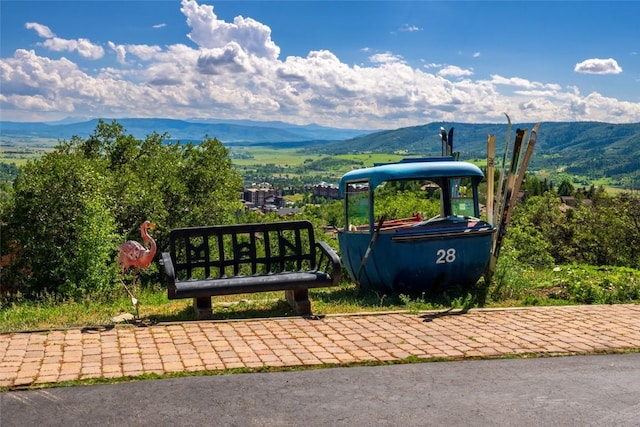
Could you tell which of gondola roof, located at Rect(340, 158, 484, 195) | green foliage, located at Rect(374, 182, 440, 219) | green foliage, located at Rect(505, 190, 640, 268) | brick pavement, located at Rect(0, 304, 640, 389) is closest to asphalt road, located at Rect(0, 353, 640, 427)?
brick pavement, located at Rect(0, 304, 640, 389)

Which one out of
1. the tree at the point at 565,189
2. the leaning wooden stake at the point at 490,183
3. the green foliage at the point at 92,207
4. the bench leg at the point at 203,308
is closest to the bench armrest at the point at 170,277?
the bench leg at the point at 203,308

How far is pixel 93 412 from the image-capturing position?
4.48m

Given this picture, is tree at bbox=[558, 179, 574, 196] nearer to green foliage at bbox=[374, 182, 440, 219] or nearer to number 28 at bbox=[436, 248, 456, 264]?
green foliage at bbox=[374, 182, 440, 219]

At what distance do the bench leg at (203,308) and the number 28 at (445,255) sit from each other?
11.0 ft

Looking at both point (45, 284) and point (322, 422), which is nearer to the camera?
point (322, 422)

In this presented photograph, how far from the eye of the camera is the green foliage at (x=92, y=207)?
1519 centimetres

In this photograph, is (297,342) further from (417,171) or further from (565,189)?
(565,189)

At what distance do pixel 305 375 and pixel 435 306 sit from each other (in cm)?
365

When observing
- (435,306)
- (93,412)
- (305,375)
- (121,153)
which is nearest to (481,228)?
(435,306)

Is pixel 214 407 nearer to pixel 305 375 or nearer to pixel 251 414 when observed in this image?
pixel 251 414

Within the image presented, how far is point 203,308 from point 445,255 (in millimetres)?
3556

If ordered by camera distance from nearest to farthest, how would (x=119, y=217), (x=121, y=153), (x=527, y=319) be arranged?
(x=527, y=319) → (x=119, y=217) → (x=121, y=153)

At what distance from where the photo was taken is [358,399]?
4887 millimetres

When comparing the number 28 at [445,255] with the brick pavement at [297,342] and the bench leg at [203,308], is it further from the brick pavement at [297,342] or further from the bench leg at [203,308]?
the bench leg at [203,308]
